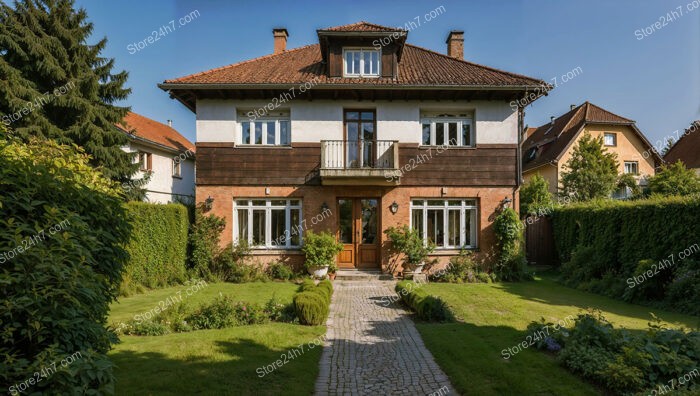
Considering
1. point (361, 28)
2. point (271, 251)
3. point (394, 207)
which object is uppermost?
point (361, 28)

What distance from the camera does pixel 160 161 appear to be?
22.4 m

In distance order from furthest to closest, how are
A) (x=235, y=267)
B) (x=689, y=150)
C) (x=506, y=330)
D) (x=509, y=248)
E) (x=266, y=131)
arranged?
(x=689, y=150) → (x=266, y=131) → (x=509, y=248) → (x=235, y=267) → (x=506, y=330)

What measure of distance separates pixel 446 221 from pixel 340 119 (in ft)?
17.6

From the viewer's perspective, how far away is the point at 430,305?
26.6 feet

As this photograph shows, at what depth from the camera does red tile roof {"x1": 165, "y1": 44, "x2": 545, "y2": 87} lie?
44.4 ft

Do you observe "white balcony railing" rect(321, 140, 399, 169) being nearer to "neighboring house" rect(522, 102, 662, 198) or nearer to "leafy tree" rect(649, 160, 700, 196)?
"leafy tree" rect(649, 160, 700, 196)

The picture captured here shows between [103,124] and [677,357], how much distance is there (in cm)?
1904

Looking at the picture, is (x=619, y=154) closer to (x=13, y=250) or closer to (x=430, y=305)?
(x=430, y=305)

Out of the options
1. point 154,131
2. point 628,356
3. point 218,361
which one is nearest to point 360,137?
point 218,361

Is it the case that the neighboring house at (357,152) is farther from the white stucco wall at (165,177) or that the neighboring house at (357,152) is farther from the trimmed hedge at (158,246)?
the white stucco wall at (165,177)

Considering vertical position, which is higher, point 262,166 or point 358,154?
point 358,154

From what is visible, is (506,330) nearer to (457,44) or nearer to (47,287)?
(47,287)

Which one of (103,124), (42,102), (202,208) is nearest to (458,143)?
(202,208)

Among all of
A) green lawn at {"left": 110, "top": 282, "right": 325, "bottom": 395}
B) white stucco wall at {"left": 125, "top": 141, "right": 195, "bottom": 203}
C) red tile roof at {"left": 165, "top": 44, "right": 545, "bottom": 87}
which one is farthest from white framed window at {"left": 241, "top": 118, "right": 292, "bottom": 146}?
white stucco wall at {"left": 125, "top": 141, "right": 195, "bottom": 203}
